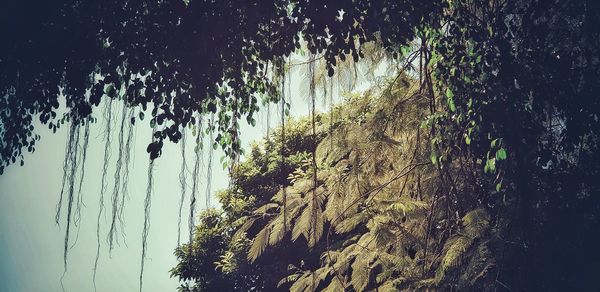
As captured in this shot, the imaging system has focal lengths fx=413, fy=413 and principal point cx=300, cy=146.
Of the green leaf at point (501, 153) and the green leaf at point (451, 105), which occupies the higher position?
the green leaf at point (451, 105)

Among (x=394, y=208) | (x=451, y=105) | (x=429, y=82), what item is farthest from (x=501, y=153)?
(x=394, y=208)

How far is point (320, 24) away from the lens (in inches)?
99.8

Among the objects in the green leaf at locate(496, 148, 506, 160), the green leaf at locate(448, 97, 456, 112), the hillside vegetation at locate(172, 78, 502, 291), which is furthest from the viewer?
the hillside vegetation at locate(172, 78, 502, 291)

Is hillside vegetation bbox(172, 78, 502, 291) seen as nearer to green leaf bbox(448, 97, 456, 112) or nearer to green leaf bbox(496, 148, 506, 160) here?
green leaf bbox(448, 97, 456, 112)

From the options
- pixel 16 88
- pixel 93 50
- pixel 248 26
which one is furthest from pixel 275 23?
pixel 16 88

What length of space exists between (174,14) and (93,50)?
538 millimetres

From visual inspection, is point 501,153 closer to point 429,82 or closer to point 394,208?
point 429,82

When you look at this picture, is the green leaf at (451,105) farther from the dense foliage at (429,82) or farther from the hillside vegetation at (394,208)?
the hillside vegetation at (394,208)

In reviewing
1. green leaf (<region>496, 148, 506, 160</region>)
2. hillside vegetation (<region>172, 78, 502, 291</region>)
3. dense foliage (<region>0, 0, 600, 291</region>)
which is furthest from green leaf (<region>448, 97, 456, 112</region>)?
green leaf (<region>496, 148, 506, 160</region>)

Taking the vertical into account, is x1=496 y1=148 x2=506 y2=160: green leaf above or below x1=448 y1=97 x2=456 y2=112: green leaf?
below

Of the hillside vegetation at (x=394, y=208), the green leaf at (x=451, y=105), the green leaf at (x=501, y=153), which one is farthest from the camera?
the hillside vegetation at (x=394, y=208)

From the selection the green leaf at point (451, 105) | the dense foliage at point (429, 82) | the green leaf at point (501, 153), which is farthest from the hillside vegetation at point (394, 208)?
the green leaf at point (501, 153)

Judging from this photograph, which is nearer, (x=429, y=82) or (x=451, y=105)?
(x=451, y=105)

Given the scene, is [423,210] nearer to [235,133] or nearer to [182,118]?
[235,133]
